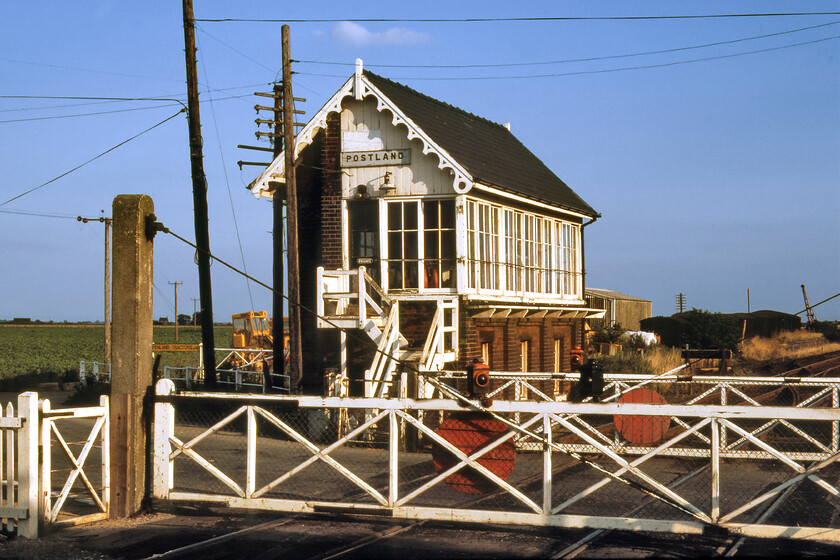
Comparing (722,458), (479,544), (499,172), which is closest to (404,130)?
(499,172)

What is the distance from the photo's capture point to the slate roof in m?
19.5

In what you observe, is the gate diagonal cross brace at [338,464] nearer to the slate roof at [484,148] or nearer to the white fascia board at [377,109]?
the white fascia board at [377,109]

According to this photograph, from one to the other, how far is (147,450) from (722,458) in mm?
9472

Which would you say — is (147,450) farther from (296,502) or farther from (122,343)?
(296,502)

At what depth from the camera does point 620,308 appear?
5247 cm

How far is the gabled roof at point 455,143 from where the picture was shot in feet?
61.1

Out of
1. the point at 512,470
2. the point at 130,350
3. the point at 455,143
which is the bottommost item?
the point at 512,470

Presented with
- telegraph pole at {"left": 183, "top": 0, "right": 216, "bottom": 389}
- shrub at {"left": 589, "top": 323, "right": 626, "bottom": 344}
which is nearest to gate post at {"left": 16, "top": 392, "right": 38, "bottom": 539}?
telegraph pole at {"left": 183, "top": 0, "right": 216, "bottom": 389}

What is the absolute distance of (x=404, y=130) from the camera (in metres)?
19.1

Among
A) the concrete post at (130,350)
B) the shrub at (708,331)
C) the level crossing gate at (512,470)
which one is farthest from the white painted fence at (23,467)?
the shrub at (708,331)

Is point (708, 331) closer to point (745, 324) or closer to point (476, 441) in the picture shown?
point (745, 324)

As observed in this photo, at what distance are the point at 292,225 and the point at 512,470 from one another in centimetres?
873

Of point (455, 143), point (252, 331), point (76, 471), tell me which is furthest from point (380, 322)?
point (252, 331)

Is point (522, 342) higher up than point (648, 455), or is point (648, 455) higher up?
point (522, 342)
